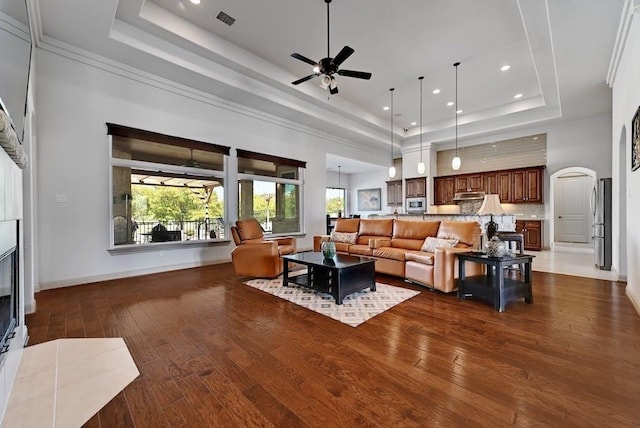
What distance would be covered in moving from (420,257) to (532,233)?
5743 millimetres

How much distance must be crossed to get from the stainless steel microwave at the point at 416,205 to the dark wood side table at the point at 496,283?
612 cm

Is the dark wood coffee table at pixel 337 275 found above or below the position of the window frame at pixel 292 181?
below

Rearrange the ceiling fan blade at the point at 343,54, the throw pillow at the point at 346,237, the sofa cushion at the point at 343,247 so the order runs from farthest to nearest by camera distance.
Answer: the throw pillow at the point at 346,237 → the sofa cushion at the point at 343,247 → the ceiling fan blade at the point at 343,54

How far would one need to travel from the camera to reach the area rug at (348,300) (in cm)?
294

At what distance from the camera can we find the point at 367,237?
549cm

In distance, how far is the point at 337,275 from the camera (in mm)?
3285

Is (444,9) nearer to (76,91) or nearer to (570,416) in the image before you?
(570,416)

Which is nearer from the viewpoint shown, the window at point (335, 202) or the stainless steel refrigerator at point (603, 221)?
the stainless steel refrigerator at point (603, 221)

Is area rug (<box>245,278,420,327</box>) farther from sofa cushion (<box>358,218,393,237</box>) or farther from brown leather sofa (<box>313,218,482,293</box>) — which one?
sofa cushion (<box>358,218,393,237</box>)

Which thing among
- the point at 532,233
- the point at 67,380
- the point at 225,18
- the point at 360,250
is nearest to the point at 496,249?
the point at 360,250

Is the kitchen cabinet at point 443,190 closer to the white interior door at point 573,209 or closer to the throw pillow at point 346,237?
the white interior door at point 573,209

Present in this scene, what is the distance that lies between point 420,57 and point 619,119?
3205 mm

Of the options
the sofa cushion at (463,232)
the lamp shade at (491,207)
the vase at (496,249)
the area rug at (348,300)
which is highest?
the lamp shade at (491,207)

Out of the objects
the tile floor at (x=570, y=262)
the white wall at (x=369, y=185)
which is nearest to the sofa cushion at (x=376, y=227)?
the tile floor at (x=570, y=262)
